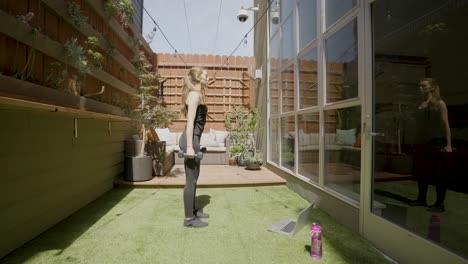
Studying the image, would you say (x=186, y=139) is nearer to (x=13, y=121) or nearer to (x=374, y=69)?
(x=13, y=121)

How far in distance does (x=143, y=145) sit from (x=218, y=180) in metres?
1.31

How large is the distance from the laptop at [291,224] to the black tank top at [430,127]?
1.01 meters

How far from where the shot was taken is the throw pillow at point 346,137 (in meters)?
2.35

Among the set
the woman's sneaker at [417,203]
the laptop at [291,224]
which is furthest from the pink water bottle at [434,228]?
the laptop at [291,224]

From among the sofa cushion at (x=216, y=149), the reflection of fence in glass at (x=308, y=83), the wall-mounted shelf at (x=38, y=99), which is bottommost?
the sofa cushion at (x=216, y=149)

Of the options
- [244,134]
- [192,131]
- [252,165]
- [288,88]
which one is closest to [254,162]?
[252,165]

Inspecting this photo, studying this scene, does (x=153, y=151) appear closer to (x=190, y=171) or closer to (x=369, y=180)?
(x=190, y=171)

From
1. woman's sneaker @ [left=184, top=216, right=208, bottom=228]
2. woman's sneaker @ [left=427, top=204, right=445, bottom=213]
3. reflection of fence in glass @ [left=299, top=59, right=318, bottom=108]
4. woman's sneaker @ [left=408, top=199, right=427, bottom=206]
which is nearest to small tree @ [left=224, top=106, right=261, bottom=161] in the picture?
reflection of fence in glass @ [left=299, top=59, right=318, bottom=108]

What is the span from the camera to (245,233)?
7.13 ft

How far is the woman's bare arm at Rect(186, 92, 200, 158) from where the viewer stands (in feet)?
6.91

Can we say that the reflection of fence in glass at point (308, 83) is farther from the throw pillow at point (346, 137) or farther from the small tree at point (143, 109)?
the small tree at point (143, 109)

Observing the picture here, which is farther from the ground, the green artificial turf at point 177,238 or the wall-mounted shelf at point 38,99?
the wall-mounted shelf at point 38,99

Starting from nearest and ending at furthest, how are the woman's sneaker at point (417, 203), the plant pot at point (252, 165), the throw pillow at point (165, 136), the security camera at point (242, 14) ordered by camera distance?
the woman's sneaker at point (417, 203) → the plant pot at point (252, 165) → the security camera at point (242, 14) → the throw pillow at point (165, 136)

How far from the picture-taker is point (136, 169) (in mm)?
3621
